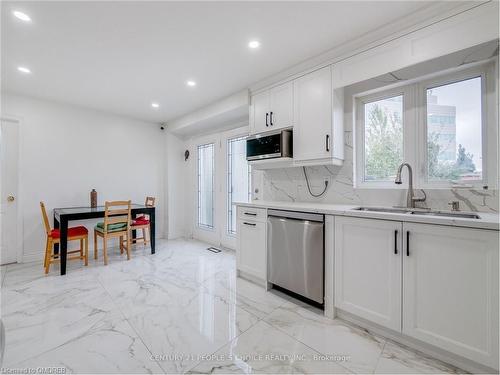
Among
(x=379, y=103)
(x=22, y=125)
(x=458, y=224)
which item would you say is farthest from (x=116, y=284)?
(x=379, y=103)

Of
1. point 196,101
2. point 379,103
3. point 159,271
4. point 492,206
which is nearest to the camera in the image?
point 492,206

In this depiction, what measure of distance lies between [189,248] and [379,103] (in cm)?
363

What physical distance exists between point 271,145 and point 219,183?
1835 mm

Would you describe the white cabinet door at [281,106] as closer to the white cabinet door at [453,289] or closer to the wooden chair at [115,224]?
the white cabinet door at [453,289]

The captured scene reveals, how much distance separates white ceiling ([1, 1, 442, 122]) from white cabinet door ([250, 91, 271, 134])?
24 centimetres

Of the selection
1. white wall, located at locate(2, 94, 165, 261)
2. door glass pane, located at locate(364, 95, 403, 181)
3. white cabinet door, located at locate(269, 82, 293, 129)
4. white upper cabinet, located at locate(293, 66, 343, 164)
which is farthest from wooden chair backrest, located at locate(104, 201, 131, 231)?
door glass pane, located at locate(364, 95, 403, 181)

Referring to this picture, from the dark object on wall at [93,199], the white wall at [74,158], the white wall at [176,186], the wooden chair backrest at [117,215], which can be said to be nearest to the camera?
the wooden chair backrest at [117,215]

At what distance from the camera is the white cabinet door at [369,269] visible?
5.66 ft

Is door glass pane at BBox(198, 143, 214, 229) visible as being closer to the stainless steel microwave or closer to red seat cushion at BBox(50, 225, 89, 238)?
the stainless steel microwave

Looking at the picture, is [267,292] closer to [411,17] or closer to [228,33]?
[228,33]

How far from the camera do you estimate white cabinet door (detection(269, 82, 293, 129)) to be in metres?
2.78

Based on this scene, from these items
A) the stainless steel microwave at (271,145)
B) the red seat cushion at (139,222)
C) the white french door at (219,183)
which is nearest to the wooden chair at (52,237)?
the red seat cushion at (139,222)

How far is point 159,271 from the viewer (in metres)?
3.16

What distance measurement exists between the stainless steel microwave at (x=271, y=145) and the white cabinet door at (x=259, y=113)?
0.13 metres
